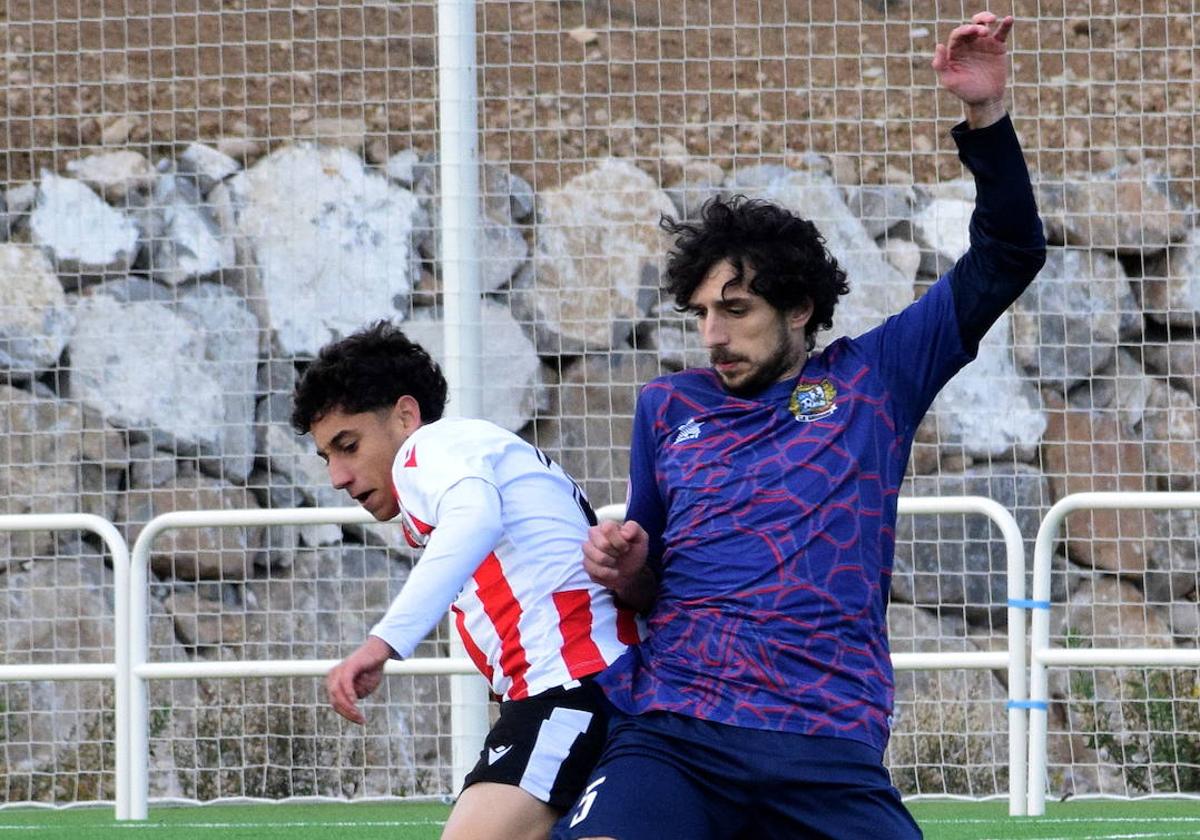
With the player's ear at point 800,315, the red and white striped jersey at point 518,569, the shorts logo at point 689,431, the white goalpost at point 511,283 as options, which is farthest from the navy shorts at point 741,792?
the white goalpost at point 511,283

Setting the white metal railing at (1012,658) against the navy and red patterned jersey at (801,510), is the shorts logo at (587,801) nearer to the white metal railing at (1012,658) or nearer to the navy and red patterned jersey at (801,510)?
the navy and red patterned jersey at (801,510)

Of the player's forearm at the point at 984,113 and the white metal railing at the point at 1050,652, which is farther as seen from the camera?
the white metal railing at the point at 1050,652

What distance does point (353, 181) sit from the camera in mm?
10062

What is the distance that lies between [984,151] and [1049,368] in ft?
22.1

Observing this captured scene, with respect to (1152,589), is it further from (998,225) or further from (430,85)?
(998,225)

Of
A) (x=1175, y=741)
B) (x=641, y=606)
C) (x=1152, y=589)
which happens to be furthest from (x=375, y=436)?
(x=1152, y=589)

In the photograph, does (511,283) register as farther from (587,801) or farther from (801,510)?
(587,801)

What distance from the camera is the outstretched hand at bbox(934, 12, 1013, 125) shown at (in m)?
3.40

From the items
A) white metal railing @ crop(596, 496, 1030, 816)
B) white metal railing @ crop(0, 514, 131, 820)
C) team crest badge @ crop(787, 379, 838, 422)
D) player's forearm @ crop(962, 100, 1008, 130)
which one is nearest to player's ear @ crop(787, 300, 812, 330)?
team crest badge @ crop(787, 379, 838, 422)

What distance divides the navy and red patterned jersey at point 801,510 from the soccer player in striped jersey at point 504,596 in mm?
112

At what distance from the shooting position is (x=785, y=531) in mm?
3338

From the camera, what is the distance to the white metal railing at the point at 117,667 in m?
6.97

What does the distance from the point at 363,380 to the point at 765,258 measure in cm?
86

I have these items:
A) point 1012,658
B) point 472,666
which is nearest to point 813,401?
point 1012,658
